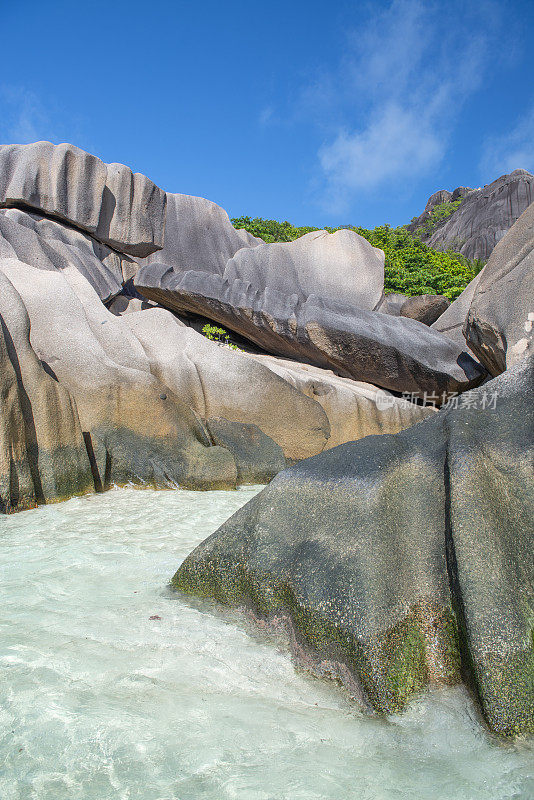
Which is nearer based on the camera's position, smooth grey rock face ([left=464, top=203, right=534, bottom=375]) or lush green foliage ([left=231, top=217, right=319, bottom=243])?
smooth grey rock face ([left=464, top=203, right=534, bottom=375])

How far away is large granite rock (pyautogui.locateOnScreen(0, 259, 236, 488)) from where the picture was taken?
16.9 ft

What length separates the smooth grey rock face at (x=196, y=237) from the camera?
468 inches

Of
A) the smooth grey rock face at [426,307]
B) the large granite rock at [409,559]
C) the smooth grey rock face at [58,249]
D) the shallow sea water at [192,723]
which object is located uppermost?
the smooth grey rock face at [58,249]

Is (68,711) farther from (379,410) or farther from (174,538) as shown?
(379,410)

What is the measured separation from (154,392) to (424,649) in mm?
4167

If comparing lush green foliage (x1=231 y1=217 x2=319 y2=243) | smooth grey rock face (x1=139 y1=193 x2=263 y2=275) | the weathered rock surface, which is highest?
lush green foliage (x1=231 y1=217 x2=319 y2=243)

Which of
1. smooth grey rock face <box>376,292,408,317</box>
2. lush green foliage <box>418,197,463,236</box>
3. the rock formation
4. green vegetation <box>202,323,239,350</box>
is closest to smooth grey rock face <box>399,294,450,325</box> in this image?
the rock formation

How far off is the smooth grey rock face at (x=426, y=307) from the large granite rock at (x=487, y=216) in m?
16.8

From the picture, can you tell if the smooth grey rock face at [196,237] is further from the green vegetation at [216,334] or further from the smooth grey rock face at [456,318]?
the smooth grey rock face at [456,318]

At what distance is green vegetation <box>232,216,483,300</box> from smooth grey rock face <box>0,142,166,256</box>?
5800mm

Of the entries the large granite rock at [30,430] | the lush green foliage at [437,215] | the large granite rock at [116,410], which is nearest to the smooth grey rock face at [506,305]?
the large granite rock at [116,410]

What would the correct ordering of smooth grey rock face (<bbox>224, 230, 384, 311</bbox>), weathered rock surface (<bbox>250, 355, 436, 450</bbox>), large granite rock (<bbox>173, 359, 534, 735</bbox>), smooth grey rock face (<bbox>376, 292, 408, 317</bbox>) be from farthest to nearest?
smooth grey rock face (<bbox>376, 292, 408, 317</bbox>) → smooth grey rock face (<bbox>224, 230, 384, 311</bbox>) → weathered rock surface (<bbox>250, 355, 436, 450</bbox>) → large granite rock (<bbox>173, 359, 534, 735</bbox>)

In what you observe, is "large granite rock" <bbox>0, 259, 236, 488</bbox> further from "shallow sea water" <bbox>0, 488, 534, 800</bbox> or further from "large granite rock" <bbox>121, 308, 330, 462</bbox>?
"shallow sea water" <bbox>0, 488, 534, 800</bbox>

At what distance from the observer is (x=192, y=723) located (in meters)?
1.49
